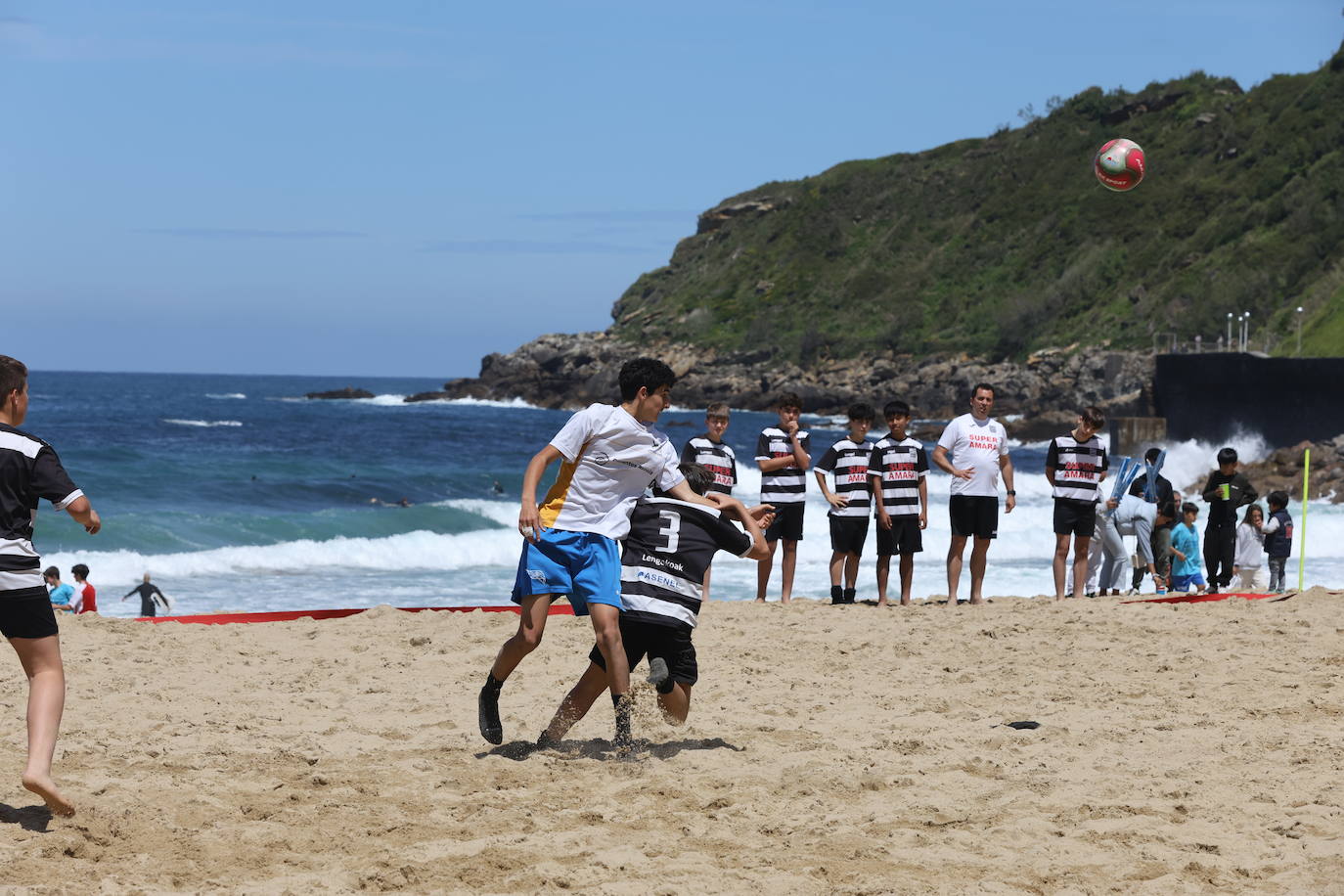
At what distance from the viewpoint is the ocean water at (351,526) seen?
1562 centimetres

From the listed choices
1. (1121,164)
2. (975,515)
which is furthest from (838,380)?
(975,515)

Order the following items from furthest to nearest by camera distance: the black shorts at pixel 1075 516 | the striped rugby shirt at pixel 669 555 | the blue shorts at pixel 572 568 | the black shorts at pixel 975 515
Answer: the black shorts at pixel 1075 516 < the black shorts at pixel 975 515 < the striped rugby shirt at pixel 669 555 < the blue shorts at pixel 572 568

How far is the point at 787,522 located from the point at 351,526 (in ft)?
48.4

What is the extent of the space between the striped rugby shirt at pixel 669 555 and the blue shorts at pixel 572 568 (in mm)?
125

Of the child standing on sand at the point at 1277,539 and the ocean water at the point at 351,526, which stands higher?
the child standing on sand at the point at 1277,539

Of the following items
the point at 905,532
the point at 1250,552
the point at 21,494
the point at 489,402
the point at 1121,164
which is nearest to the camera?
the point at 21,494

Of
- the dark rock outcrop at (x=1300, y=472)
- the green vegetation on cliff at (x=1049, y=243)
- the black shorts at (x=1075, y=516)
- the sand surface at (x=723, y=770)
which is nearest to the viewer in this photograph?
the sand surface at (x=723, y=770)

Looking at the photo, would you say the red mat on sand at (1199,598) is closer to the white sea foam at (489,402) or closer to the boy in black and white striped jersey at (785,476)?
the boy in black and white striped jersey at (785,476)

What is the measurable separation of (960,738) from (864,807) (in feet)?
4.02

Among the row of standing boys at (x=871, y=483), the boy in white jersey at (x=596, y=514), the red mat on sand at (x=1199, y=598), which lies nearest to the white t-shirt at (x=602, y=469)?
the boy in white jersey at (x=596, y=514)

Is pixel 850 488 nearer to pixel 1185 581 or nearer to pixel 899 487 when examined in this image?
pixel 899 487

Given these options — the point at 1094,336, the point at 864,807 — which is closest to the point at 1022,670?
the point at 864,807

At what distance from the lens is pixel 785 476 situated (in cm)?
1038

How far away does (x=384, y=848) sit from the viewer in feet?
14.8
